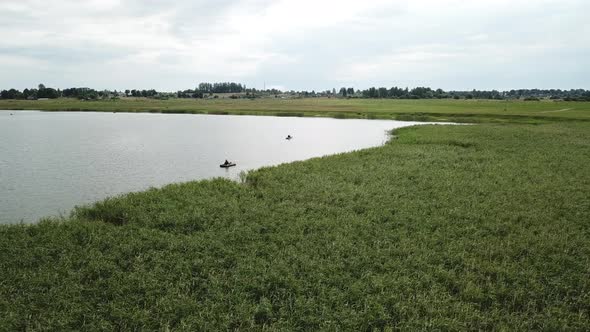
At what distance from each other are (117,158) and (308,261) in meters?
29.4

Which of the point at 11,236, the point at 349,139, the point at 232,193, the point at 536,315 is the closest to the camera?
the point at 536,315

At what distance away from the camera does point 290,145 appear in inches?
1848

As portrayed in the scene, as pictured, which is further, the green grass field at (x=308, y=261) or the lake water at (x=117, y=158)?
the lake water at (x=117, y=158)

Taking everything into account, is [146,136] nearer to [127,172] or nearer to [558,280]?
[127,172]

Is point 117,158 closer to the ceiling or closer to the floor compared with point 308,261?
closer to the ceiling

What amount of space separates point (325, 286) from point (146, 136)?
49821 millimetres

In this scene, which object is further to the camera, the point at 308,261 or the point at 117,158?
the point at 117,158

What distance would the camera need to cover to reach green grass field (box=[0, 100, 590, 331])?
898cm

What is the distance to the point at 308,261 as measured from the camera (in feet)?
37.3

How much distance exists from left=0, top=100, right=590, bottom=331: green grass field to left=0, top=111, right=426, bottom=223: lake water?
696cm

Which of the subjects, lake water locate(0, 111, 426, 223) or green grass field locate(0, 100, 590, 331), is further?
lake water locate(0, 111, 426, 223)

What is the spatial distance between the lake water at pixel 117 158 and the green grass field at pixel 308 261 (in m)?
Result: 6.96

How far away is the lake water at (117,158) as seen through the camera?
72.8 ft

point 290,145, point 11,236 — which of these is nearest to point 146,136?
point 290,145
